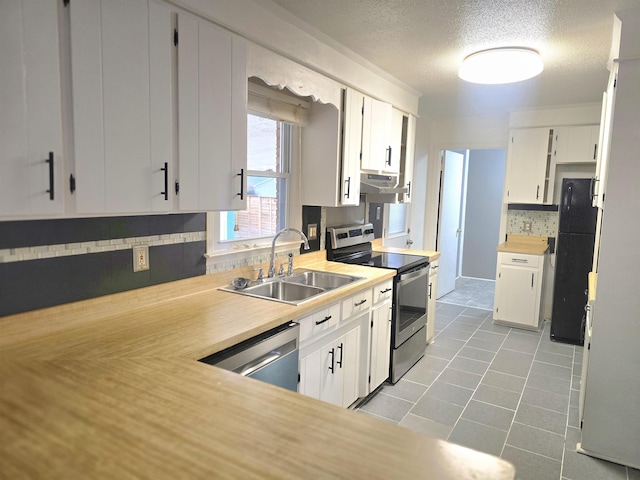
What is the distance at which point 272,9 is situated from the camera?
2262mm

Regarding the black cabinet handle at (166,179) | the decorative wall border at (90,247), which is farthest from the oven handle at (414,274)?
the black cabinet handle at (166,179)

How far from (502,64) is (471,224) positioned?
4.53 meters

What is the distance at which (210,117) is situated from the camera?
1948 millimetres

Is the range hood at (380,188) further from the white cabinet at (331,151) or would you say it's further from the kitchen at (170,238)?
the kitchen at (170,238)

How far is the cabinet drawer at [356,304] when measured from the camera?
8.35 feet

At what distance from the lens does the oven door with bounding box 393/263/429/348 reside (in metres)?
3.19

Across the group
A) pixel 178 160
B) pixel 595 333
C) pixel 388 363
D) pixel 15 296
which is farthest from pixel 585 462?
pixel 15 296

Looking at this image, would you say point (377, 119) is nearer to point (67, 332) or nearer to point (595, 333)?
point (595, 333)

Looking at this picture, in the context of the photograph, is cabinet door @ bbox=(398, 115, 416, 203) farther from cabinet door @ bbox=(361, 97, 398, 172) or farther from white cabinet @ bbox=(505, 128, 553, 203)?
white cabinet @ bbox=(505, 128, 553, 203)

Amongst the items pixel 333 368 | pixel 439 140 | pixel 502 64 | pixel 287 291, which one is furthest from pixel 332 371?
pixel 439 140

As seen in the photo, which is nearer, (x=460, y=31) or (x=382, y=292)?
(x=460, y=31)

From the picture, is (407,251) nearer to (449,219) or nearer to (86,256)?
(449,219)

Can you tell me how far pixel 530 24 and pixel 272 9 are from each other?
1459 millimetres

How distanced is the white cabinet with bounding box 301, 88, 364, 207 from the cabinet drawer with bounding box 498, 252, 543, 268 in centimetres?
234
